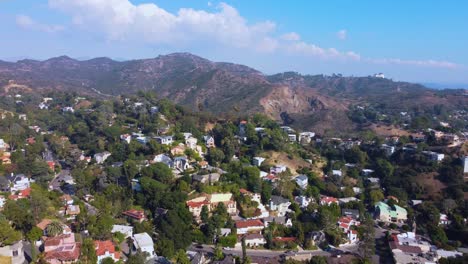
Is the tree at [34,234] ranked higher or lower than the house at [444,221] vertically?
higher

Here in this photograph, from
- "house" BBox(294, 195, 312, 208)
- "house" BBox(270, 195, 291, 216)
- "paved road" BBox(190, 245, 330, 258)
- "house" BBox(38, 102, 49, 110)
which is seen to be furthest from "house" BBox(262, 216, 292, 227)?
"house" BBox(38, 102, 49, 110)

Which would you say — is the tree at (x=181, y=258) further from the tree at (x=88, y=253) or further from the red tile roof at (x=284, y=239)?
the red tile roof at (x=284, y=239)

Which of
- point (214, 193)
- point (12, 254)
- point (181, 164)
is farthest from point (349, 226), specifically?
point (12, 254)

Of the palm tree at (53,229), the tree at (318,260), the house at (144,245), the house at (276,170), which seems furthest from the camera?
the house at (276,170)

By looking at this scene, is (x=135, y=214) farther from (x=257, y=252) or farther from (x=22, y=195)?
(x=257, y=252)

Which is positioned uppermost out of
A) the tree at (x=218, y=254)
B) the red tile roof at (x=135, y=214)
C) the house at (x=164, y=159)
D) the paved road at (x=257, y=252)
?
the house at (x=164, y=159)

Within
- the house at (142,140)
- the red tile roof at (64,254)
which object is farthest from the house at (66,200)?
the house at (142,140)

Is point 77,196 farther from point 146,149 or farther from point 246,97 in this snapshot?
point 246,97
